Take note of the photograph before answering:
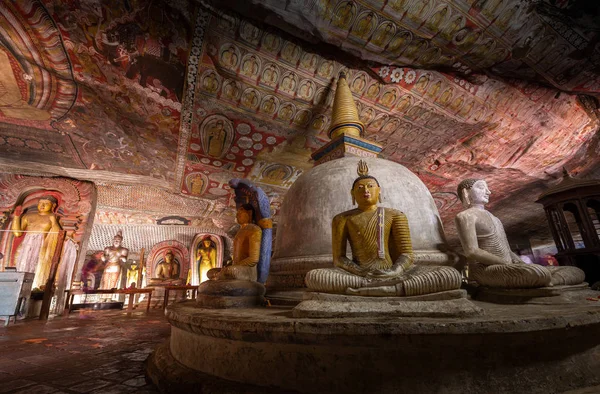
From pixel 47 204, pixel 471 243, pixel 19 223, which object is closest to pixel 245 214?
pixel 471 243

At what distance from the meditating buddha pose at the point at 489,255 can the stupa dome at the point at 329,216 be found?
0.26 metres

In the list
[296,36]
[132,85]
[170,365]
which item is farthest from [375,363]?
[132,85]

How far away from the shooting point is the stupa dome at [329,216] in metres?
2.75

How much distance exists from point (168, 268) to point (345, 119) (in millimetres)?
9998

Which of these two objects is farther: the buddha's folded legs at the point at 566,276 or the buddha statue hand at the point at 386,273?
the buddha's folded legs at the point at 566,276

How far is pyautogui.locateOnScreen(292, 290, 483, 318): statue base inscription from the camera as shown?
1.38 m

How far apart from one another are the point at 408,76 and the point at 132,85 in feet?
19.2

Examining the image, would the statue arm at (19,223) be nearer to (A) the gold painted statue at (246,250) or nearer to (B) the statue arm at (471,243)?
(A) the gold painted statue at (246,250)

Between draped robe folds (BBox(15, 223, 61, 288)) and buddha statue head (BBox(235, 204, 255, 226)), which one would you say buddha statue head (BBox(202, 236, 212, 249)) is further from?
buddha statue head (BBox(235, 204, 255, 226))

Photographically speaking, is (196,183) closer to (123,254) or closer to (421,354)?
(123,254)

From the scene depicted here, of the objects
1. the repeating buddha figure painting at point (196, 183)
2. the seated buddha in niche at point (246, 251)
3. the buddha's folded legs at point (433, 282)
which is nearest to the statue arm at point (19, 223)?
the repeating buddha figure painting at point (196, 183)

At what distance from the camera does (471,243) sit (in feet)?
8.32

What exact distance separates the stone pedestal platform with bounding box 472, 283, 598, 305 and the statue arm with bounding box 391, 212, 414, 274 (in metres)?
0.96

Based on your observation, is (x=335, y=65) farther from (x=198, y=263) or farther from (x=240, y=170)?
(x=198, y=263)
